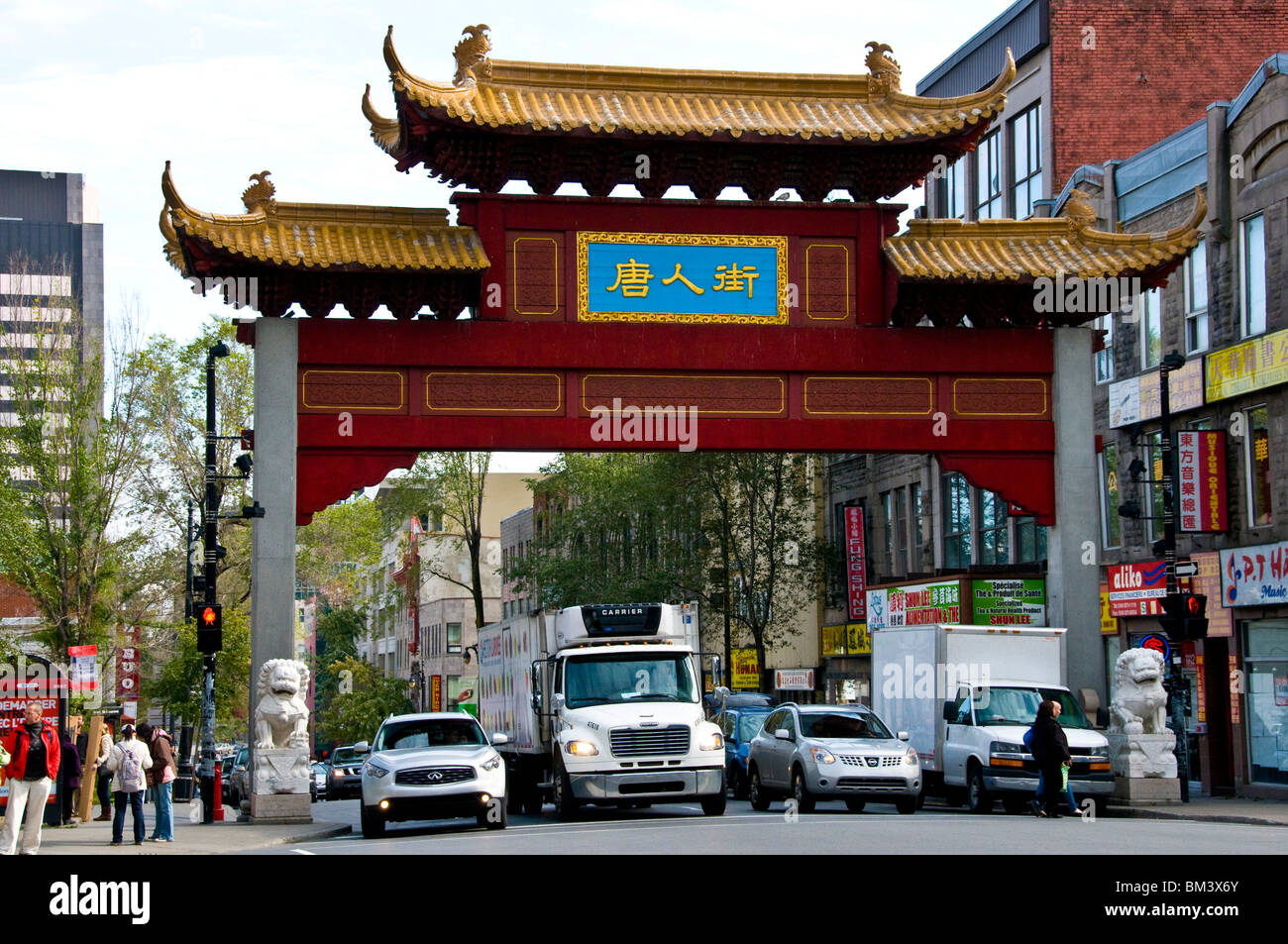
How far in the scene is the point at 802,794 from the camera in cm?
2669

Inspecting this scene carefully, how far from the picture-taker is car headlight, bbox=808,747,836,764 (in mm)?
26156

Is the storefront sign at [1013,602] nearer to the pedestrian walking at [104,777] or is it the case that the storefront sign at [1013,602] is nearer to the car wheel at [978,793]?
the car wheel at [978,793]

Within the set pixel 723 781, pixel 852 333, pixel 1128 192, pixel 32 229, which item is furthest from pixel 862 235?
pixel 32 229

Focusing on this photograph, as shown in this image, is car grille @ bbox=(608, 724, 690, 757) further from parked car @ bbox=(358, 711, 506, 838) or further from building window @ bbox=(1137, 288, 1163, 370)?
building window @ bbox=(1137, 288, 1163, 370)

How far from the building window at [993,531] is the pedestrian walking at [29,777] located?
2935cm

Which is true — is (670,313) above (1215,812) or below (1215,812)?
above

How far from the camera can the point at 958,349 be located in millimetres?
27266

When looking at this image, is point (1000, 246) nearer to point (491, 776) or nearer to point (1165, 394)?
point (1165, 394)

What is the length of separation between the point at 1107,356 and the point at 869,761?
16.4 m

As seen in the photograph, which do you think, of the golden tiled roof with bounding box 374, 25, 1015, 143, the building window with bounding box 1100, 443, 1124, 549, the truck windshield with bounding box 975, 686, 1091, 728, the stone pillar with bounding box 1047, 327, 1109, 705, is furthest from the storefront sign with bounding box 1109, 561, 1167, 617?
the golden tiled roof with bounding box 374, 25, 1015, 143

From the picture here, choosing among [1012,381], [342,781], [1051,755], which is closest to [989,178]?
[1012,381]

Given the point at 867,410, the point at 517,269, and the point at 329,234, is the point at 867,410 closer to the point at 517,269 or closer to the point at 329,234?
the point at 517,269

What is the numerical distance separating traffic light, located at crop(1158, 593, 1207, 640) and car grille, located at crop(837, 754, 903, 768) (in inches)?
221

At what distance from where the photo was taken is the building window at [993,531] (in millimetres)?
44438
